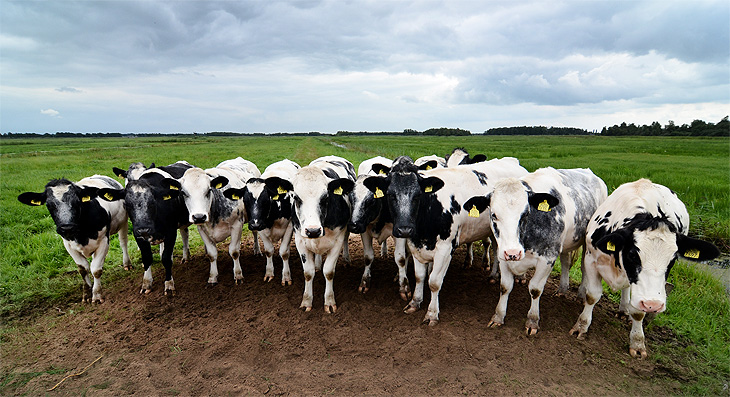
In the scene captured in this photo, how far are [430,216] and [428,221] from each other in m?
0.08

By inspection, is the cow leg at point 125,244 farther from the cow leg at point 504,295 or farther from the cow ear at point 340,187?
the cow leg at point 504,295

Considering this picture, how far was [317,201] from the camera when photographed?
5.03m

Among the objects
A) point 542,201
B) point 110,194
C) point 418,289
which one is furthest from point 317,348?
point 110,194

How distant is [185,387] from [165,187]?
3363 mm

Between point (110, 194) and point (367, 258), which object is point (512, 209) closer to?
point (367, 258)

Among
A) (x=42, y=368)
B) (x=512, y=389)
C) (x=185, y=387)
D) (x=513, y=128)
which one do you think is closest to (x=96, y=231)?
(x=42, y=368)

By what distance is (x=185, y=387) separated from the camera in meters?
3.85

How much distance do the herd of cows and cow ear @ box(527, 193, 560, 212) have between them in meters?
0.01

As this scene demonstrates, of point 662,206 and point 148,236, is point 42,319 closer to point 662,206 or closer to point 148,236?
point 148,236

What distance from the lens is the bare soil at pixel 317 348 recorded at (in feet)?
12.7

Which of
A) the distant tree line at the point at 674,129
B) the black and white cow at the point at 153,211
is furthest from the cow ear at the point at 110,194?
the distant tree line at the point at 674,129

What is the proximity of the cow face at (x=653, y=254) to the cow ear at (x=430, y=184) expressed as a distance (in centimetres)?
205

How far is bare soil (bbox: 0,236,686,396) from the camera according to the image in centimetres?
386

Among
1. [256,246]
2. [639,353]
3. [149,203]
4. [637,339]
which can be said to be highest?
[149,203]
